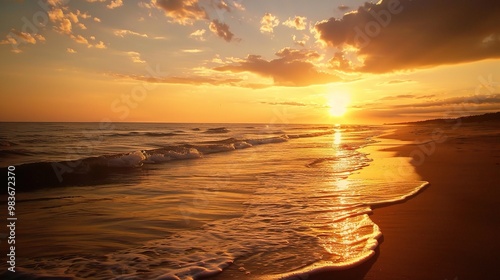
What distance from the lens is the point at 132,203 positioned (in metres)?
8.17

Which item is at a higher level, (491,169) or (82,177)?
(491,169)

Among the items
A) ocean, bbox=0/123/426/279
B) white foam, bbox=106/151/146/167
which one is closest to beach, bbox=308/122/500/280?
ocean, bbox=0/123/426/279

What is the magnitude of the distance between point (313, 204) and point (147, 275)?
475cm

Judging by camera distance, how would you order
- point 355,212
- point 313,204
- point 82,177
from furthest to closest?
1. point 82,177
2. point 313,204
3. point 355,212

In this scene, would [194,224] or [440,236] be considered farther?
[194,224]

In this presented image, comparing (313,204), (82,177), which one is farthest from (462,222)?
(82,177)

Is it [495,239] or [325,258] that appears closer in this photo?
[325,258]

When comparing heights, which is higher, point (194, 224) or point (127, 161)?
point (127, 161)

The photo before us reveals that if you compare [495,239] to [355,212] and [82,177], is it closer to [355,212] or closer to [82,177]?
[355,212]

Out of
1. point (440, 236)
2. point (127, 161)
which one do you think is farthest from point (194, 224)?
point (127, 161)

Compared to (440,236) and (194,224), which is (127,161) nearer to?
(194,224)

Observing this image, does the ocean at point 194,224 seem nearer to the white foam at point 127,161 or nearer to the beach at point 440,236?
the beach at point 440,236

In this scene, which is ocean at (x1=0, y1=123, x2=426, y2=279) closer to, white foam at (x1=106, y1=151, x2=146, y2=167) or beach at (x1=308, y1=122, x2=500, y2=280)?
beach at (x1=308, y1=122, x2=500, y2=280)

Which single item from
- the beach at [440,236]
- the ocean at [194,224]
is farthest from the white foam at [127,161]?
the beach at [440,236]
